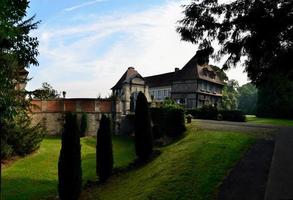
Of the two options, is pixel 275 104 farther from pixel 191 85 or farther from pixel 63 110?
pixel 63 110

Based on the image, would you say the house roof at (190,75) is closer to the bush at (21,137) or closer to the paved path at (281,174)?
the bush at (21,137)

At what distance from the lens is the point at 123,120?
4062 cm

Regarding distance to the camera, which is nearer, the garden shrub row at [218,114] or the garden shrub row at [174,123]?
the garden shrub row at [174,123]

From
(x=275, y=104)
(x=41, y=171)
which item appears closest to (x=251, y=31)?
(x=41, y=171)

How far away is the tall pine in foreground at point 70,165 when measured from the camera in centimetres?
1591

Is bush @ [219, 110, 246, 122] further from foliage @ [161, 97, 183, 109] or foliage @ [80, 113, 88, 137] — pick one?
foliage @ [80, 113, 88, 137]

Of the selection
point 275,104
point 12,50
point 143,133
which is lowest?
point 143,133

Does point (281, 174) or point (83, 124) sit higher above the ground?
point (83, 124)

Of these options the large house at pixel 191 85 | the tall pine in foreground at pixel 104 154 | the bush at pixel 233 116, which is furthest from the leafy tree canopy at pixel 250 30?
the large house at pixel 191 85

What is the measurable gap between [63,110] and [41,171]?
639 inches

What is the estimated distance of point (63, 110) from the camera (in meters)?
38.1

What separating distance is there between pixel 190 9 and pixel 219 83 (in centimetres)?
5708

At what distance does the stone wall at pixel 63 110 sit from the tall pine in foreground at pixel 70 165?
2027 cm

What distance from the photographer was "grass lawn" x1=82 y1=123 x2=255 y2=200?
12812mm
